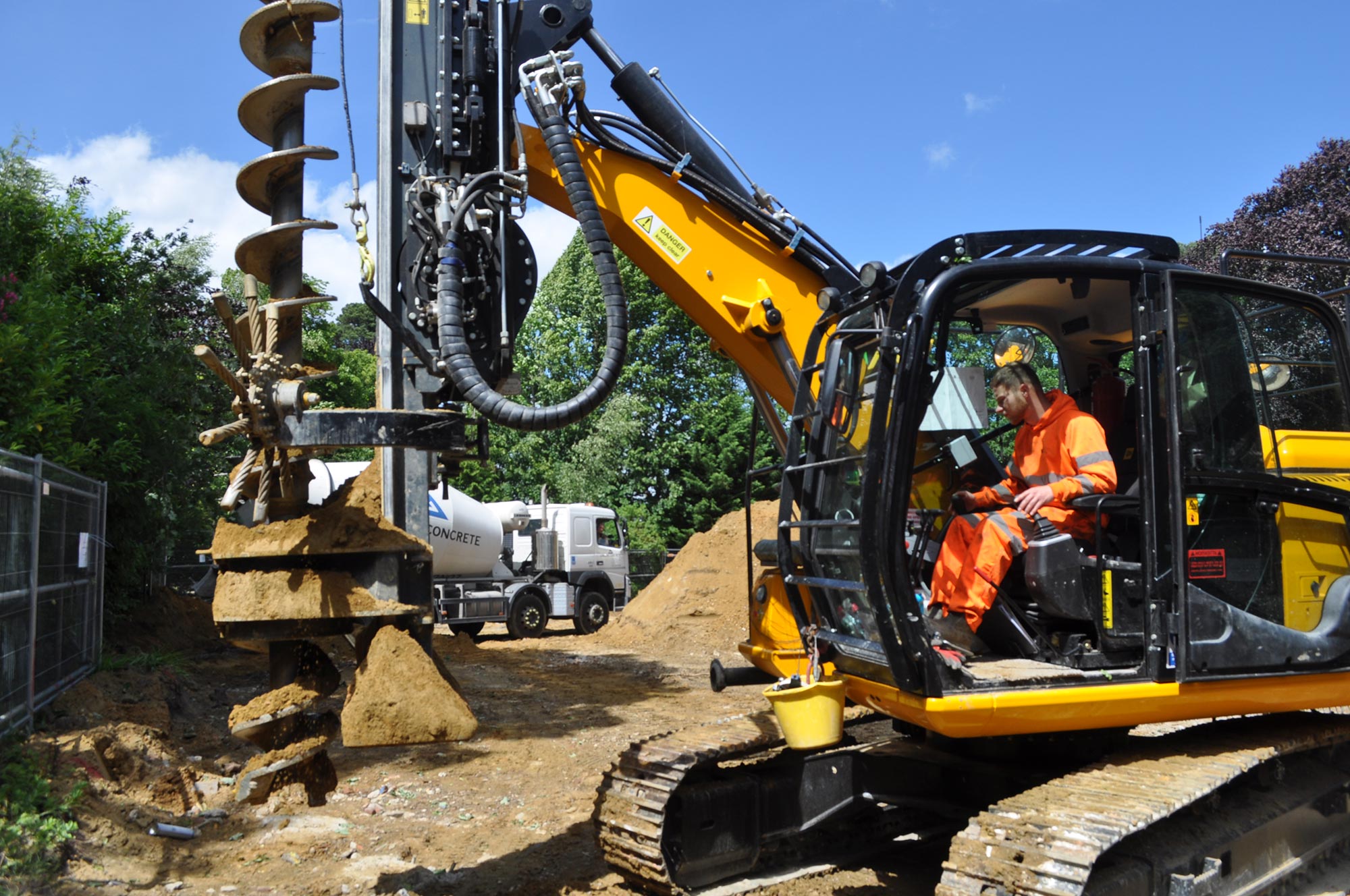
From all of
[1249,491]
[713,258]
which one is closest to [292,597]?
[713,258]

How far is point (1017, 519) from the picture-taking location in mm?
4039

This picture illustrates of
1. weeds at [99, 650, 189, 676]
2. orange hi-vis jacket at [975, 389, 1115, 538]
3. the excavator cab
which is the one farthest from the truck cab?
orange hi-vis jacket at [975, 389, 1115, 538]

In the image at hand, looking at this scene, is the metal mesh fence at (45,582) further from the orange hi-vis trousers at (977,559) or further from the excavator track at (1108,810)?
the orange hi-vis trousers at (977,559)

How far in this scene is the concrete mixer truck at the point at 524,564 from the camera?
16984 millimetres

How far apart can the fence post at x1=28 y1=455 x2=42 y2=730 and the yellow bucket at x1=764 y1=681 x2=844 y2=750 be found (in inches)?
198

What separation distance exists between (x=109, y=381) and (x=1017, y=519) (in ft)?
29.9

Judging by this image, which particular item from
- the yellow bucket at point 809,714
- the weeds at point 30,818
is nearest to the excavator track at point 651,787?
the yellow bucket at point 809,714

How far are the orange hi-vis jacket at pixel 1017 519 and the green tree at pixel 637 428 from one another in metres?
25.6

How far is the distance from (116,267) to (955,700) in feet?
42.8

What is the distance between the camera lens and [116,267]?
13367 millimetres

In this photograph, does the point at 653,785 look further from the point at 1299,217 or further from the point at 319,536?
the point at 1299,217

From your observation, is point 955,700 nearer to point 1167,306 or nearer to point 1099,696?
point 1099,696

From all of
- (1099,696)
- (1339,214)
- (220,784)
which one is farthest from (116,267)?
(1339,214)

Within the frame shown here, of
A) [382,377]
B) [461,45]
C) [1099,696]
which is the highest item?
[461,45]
